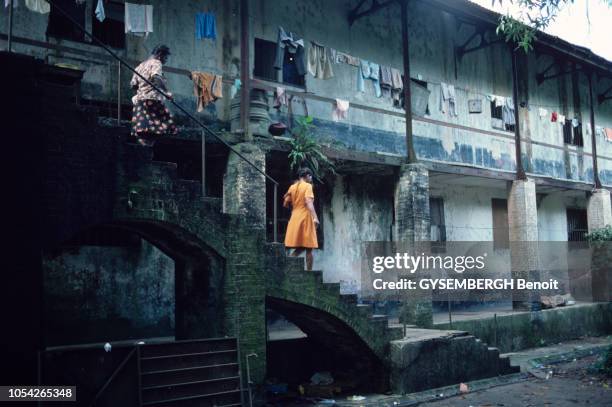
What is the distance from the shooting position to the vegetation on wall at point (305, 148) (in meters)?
11.3

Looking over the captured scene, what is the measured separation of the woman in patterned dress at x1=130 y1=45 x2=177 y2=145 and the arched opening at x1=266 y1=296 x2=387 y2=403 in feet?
9.58

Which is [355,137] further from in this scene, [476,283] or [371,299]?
[476,283]

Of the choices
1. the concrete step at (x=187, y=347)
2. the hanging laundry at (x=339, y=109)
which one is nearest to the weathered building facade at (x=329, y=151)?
the hanging laundry at (x=339, y=109)

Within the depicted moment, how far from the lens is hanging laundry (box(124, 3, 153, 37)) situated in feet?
32.2

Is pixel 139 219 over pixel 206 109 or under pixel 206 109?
under

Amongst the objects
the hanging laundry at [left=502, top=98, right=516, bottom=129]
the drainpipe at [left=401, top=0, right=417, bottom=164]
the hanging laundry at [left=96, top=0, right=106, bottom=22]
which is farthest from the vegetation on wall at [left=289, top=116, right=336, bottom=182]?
the hanging laundry at [left=502, top=98, right=516, bottom=129]

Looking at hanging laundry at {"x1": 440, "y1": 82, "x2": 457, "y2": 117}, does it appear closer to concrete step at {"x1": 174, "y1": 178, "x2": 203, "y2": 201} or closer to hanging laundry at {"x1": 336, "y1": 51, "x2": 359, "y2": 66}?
hanging laundry at {"x1": 336, "y1": 51, "x2": 359, "y2": 66}

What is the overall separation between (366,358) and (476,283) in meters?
7.57

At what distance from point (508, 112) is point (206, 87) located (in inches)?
377

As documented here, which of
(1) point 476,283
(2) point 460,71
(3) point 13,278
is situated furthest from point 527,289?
(3) point 13,278

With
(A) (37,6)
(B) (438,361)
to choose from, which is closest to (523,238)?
(B) (438,361)

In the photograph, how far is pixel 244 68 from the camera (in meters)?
10.7

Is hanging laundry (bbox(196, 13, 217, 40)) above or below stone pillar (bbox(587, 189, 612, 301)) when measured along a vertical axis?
above

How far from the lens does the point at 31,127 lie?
629cm
